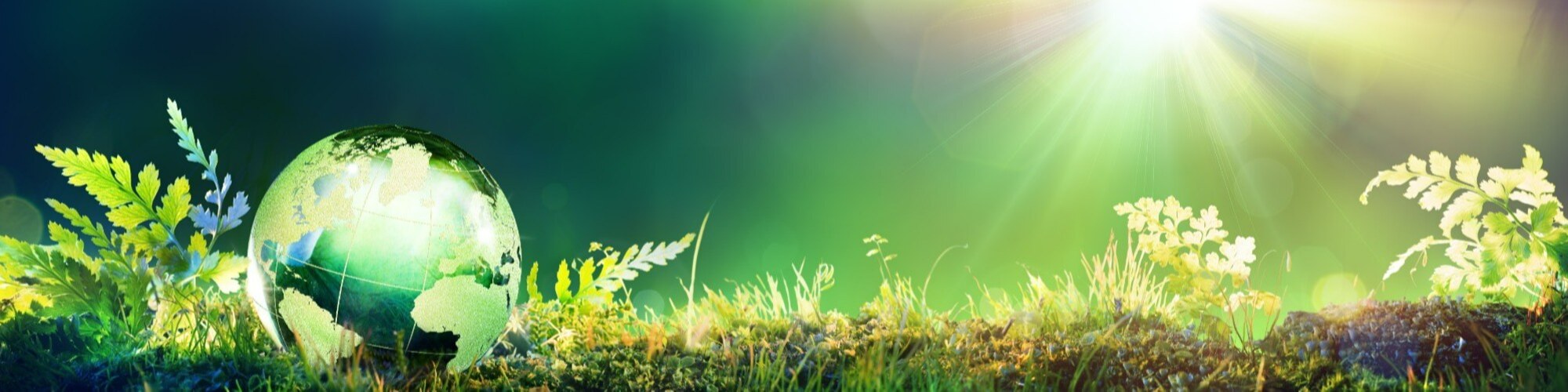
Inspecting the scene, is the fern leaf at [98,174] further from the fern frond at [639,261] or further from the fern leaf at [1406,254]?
the fern leaf at [1406,254]

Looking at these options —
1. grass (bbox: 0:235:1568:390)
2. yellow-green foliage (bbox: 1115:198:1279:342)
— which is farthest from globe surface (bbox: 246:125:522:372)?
yellow-green foliage (bbox: 1115:198:1279:342)

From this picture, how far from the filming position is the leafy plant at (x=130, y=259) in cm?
530

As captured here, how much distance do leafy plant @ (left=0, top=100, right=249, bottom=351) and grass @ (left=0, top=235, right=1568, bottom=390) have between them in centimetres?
12

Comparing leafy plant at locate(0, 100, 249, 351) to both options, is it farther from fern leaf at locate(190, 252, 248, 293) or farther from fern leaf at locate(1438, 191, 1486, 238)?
fern leaf at locate(1438, 191, 1486, 238)

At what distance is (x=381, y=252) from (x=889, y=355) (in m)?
2.46

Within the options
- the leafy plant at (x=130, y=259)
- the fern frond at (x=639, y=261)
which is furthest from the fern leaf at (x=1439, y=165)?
the leafy plant at (x=130, y=259)

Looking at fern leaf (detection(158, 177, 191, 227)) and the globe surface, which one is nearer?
the globe surface

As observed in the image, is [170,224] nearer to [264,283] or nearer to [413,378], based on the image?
Answer: [264,283]

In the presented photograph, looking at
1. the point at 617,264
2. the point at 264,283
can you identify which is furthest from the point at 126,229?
the point at 617,264

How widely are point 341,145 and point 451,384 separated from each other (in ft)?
4.14

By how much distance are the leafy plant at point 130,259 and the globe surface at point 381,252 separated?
0.61 metres

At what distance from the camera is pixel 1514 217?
15.9 ft

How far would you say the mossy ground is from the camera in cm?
462

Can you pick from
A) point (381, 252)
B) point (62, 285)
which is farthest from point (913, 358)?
point (62, 285)
